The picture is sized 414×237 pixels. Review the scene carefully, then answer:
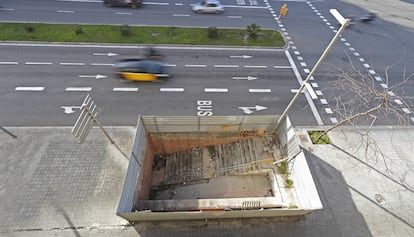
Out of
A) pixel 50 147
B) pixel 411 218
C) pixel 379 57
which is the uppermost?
pixel 50 147

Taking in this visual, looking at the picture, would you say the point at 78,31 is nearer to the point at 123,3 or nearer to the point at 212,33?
the point at 123,3

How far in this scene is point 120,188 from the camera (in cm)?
1036

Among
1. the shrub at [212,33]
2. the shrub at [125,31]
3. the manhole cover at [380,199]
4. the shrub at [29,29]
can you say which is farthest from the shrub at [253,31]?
the shrub at [29,29]

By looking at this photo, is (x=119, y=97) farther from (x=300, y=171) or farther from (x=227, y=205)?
(x=300, y=171)

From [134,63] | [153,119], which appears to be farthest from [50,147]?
[134,63]

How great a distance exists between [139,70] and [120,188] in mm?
8094

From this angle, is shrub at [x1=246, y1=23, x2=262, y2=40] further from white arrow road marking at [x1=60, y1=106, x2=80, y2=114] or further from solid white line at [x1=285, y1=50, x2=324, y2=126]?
white arrow road marking at [x1=60, y1=106, x2=80, y2=114]

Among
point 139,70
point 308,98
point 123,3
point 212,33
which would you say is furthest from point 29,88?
point 308,98

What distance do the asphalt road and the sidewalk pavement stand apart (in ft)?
6.17

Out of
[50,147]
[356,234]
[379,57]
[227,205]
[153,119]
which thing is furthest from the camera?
[379,57]

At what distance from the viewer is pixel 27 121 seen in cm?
1295

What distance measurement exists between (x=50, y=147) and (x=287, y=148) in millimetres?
11546

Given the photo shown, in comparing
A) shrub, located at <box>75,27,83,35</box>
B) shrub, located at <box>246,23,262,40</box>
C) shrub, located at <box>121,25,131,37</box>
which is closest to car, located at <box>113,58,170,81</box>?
shrub, located at <box>121,25,131,37</box>

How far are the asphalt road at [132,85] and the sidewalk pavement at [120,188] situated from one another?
1.88 metres
